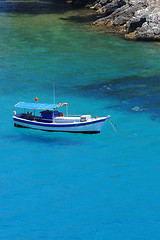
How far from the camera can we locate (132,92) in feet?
168

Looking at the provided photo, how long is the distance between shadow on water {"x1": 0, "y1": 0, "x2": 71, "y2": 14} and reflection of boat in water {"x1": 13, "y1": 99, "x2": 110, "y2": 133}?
239 ft

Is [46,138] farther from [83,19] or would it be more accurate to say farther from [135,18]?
[83,19]

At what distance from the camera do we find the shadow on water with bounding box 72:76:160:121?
4647 cm

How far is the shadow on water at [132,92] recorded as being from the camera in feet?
152

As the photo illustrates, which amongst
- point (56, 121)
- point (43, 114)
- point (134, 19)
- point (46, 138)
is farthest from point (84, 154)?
point (134, 19)

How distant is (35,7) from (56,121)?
279 feet

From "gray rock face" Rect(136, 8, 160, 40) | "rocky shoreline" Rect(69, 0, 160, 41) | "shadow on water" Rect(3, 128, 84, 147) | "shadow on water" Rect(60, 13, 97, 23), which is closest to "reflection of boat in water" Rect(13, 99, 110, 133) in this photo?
"shadow on water" Rect(3, 128, 84, 147)

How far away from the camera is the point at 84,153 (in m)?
36.5

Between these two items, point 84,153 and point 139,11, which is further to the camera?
point 139,11

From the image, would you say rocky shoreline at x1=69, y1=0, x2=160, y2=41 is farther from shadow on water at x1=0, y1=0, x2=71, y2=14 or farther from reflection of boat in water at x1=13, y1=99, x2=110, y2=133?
reflection of boat in water at x1=13, y1=99, x2=110, y2=133

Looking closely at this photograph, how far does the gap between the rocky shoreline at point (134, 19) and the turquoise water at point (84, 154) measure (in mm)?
6815

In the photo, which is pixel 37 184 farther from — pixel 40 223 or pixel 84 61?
pixel 84 61

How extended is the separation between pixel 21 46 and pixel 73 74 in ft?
63.3

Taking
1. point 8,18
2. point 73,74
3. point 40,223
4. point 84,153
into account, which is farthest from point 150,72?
point 8,18
